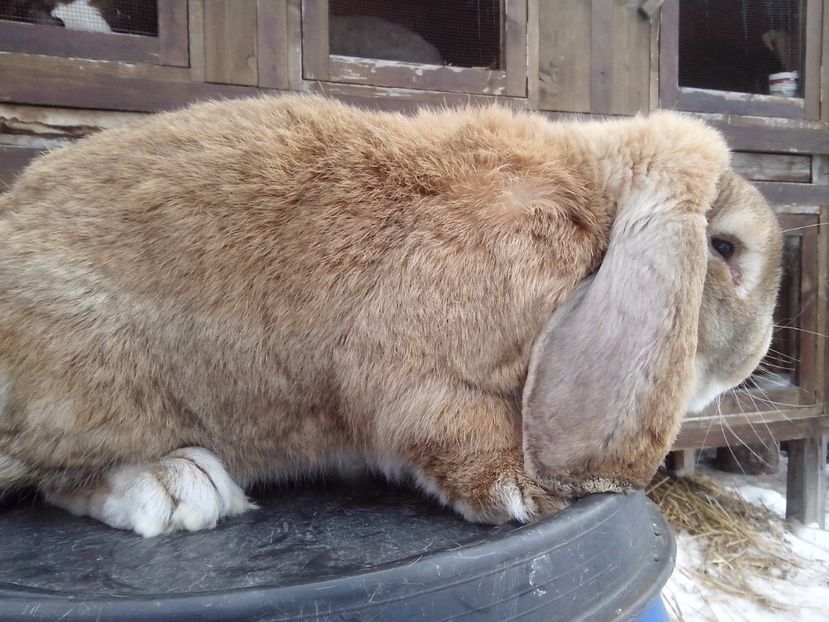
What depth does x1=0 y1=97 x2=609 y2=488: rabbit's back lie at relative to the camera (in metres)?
0.82

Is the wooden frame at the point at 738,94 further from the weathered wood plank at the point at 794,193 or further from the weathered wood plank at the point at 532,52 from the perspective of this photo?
the weathered wood plank at the point at 532,52

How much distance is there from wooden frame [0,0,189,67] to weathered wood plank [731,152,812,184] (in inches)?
77.0

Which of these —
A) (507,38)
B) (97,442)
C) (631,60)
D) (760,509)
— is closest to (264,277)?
(97,442)

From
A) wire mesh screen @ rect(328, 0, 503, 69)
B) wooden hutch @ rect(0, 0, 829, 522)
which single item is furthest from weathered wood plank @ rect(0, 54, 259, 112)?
wire mesh screen @ rect(328, 0, 503, 69)

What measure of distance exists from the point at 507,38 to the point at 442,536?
5.77 ft

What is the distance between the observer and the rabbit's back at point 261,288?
0.82 m

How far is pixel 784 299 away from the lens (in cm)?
267

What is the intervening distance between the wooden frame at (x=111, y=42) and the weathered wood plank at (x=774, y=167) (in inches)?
77.0

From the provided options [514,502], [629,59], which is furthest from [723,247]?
[629,59]

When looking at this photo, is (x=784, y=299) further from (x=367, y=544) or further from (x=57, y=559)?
(x=57, y=559)

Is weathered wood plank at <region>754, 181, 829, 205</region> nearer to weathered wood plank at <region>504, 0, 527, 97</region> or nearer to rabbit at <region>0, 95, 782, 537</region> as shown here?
weathered wood plank at <region>504, 0, 527, 97</region>

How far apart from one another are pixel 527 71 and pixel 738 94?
→ 89cm

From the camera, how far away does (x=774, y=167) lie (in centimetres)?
250

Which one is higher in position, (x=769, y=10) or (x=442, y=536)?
(x=769, y=10)
